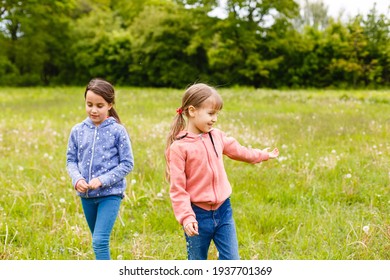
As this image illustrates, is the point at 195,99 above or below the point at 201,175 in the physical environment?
above

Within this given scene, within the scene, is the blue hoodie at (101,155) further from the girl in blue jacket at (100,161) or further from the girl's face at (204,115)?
the girl's face at (204,115)

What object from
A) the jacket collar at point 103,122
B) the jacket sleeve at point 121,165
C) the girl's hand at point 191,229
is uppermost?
the jacket collar at point 103,122

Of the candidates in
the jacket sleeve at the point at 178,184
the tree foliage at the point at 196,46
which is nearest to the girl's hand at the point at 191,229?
the jacket sleeve at the point at 178,184

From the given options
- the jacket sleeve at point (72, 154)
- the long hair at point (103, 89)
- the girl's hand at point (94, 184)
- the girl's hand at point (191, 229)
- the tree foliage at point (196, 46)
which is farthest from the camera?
the tree foliage at point (196, 46)

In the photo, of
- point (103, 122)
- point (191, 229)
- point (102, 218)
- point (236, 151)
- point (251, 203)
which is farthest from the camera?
point (251, 203)

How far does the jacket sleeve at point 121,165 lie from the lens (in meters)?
3.36

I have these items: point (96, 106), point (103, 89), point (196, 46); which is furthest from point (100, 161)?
point (196, 46)

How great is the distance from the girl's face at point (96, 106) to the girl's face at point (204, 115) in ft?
2.46

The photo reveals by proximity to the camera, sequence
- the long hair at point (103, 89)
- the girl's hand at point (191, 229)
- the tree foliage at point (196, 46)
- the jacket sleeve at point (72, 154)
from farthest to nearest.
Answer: the tree foliage at point (196, 46), the jacket sleeve at point (72, 154), the long hair at point (103, 89), the girl's hand at point (191, 229)

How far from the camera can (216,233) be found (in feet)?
10.3

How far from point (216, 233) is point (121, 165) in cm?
87

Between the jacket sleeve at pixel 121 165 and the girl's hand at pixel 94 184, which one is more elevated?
the jacket sleeve at pixel 121 165

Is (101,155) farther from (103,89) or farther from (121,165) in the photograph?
(103,89)

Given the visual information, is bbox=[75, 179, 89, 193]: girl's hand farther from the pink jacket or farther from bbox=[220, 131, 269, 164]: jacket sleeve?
bbox=[220, 131, 269, 164]: jacket sleeve
